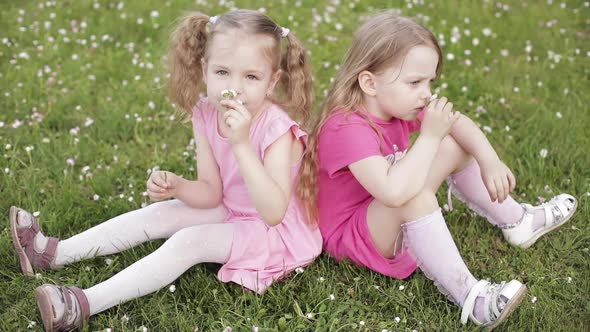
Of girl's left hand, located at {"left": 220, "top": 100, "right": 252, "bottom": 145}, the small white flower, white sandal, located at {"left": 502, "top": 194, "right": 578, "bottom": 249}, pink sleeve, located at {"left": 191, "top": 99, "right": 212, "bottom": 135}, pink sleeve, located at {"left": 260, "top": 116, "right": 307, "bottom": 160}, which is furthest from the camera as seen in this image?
the small white flower

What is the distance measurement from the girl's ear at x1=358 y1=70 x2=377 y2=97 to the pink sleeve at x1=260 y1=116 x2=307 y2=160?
1.14 feet

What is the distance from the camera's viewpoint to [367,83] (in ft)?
10.6

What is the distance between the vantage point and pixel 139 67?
551 centimetres

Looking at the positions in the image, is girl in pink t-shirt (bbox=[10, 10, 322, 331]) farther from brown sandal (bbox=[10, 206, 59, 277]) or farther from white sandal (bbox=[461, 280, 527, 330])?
white sandal (bbox=[461, 280, 527, 330])

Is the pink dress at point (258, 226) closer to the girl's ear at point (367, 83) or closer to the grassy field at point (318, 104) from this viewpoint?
the grassy field at point (318, 104)

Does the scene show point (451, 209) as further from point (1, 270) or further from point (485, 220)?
point (1, 270)

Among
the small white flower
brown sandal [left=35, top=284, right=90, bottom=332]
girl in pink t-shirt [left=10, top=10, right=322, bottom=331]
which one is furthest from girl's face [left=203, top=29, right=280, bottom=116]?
the small white flower

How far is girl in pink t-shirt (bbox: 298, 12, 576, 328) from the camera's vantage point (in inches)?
121

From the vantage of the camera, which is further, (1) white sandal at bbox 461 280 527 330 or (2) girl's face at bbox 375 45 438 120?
(2) girl's face at bbox 375 45 438 120

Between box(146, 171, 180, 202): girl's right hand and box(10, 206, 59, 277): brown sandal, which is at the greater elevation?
box(146, 171, 180, 202): girl's right hand

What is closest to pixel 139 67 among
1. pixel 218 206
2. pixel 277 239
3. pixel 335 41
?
pixel 335 41

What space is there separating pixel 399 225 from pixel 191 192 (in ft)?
3.42

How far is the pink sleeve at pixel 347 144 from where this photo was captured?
3.09 m

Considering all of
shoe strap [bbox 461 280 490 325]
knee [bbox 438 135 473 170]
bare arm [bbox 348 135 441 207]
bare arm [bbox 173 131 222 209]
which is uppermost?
bare arm [bbox 348 135 441 207]
